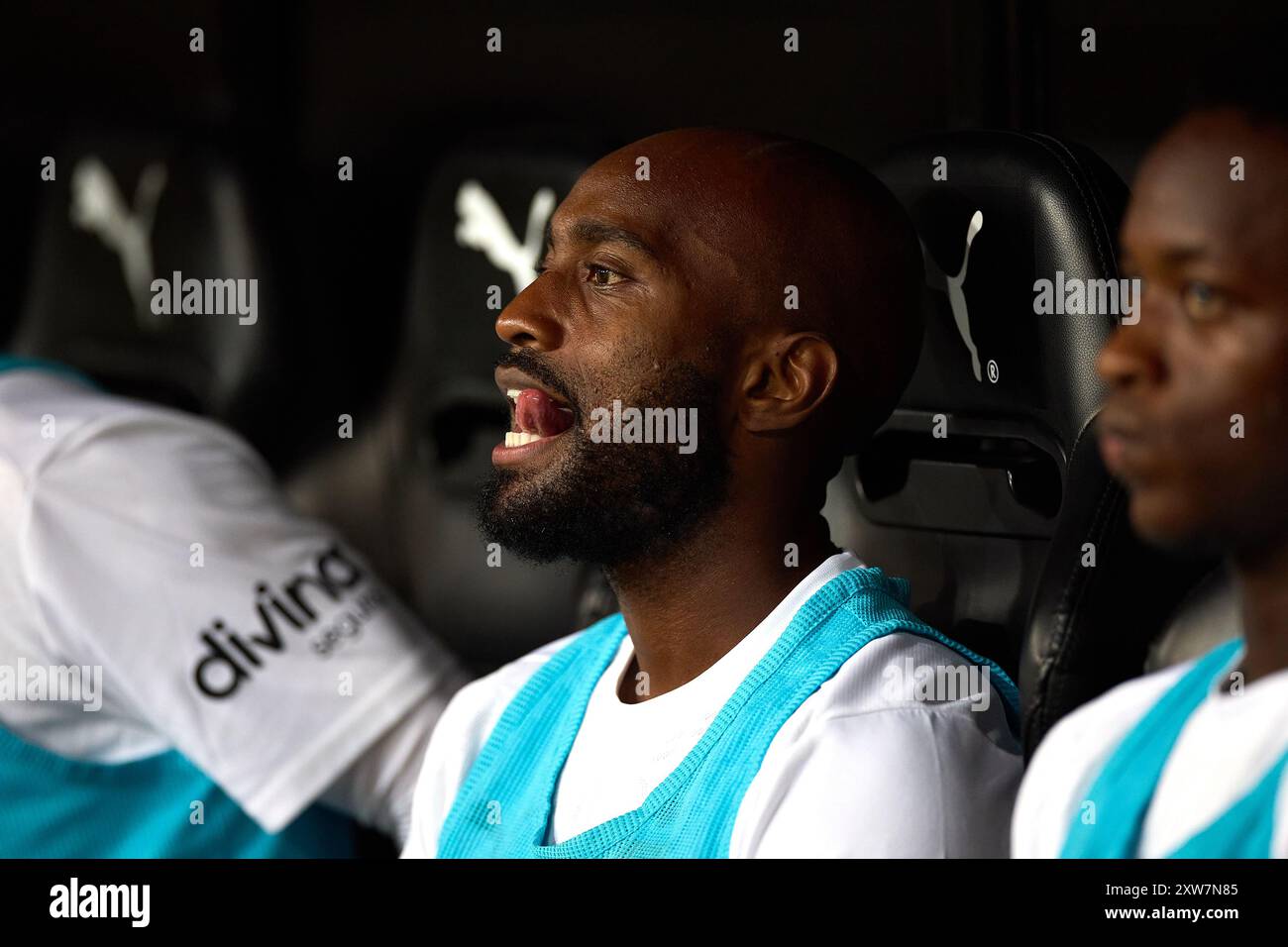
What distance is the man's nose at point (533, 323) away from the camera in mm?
953

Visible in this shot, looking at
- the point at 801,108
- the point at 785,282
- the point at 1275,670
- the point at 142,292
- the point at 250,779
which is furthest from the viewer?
the point at 142,292

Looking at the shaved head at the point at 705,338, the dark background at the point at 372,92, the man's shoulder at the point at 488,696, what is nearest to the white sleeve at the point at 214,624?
the man's shoulder at the point at 488,696

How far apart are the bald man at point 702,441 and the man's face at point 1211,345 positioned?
0.22m

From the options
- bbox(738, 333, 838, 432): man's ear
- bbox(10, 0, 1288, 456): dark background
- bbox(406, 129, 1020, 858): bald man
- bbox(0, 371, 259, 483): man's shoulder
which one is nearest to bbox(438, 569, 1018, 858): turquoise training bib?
bbox(406, 129, 1020, 858): bald man

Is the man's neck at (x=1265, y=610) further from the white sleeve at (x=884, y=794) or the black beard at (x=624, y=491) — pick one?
the black beard at (x=624, y=491)

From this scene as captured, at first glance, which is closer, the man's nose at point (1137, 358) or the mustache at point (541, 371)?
the man's nose at point (1137, 358)

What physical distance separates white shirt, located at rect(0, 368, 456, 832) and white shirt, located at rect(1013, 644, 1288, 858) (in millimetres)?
670

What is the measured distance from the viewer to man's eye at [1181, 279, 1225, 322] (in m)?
0.68

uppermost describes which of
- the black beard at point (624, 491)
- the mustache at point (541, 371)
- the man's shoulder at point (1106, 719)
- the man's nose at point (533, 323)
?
the man's nose at point (533, 323)

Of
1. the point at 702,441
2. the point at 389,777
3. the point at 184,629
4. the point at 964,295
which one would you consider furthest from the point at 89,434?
the point at 964,295

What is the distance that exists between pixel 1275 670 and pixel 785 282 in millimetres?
374

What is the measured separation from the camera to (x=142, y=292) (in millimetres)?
2006
